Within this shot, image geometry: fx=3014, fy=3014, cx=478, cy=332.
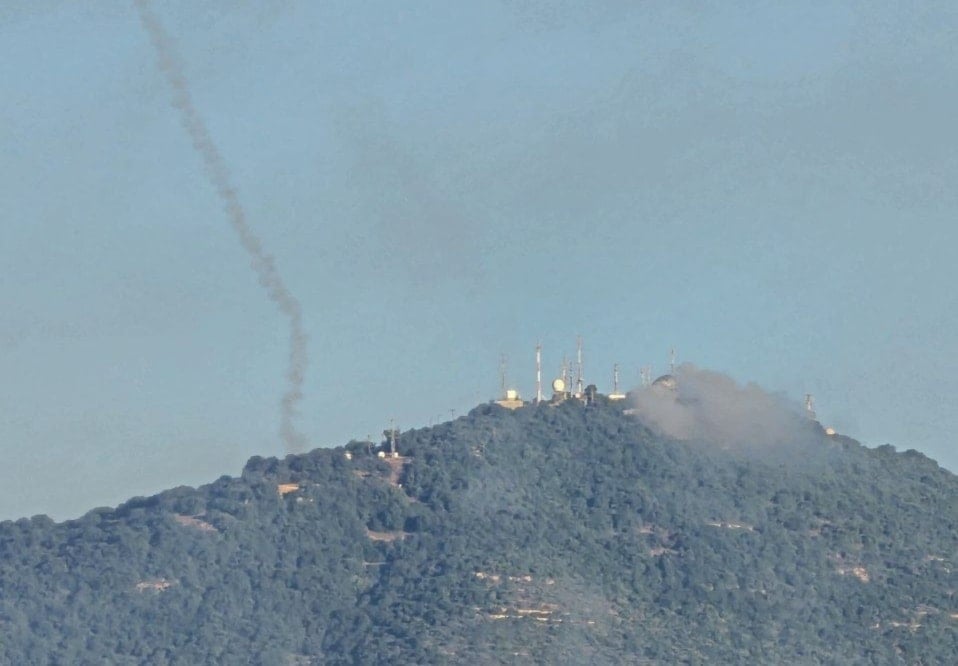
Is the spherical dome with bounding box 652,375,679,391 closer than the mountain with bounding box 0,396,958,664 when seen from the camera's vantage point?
No

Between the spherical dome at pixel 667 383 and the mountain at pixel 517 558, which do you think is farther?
the spherical dome at pixel 667 383

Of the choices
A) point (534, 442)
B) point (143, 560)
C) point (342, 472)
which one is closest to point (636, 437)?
point (534, 442)

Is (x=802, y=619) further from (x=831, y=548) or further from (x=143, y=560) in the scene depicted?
(x=143, y=560)

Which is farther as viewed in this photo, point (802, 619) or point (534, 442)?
point (534, 442)
